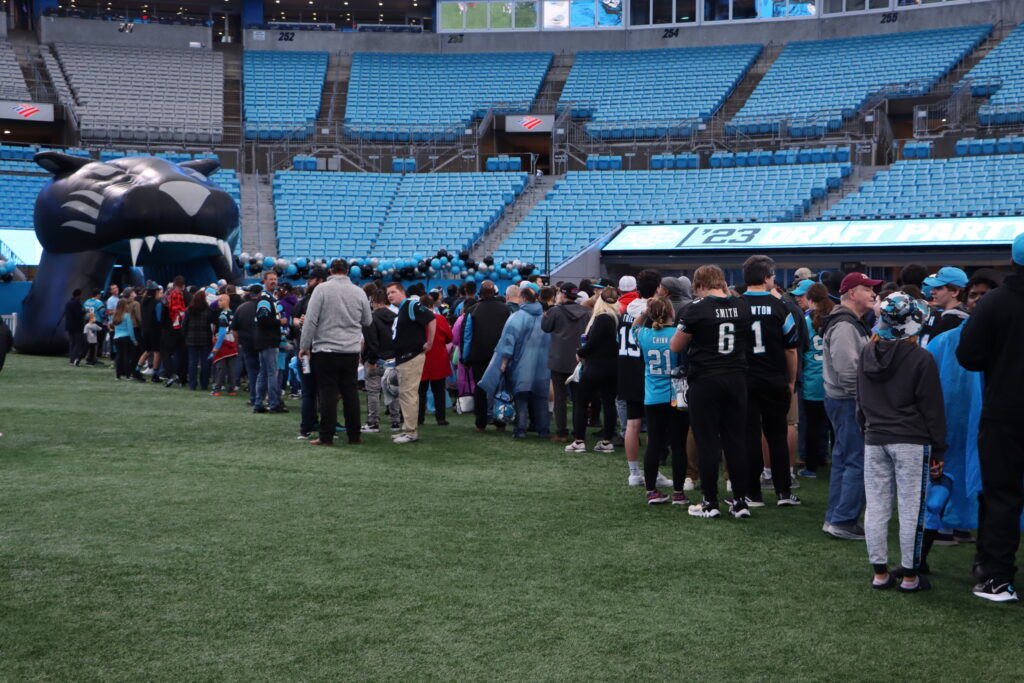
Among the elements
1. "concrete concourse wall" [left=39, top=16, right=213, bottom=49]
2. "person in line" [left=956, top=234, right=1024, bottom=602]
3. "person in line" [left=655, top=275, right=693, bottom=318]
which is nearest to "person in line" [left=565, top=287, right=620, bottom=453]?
"person in line" [left=655, top=275, right=693, bottom=318]

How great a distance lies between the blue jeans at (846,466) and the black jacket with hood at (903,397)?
1.14m

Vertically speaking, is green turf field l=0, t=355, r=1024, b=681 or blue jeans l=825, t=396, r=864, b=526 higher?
blue jeans l=825, t=396, r=864, b=526

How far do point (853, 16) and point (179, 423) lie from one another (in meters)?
33.9

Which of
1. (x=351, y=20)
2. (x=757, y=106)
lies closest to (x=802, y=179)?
(x=757, y=106)

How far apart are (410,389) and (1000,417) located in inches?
247

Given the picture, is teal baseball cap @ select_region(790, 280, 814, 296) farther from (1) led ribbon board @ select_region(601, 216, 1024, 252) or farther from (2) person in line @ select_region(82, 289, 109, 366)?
(1) led ribbon board @ select_region(601, 216, 1024, 252)

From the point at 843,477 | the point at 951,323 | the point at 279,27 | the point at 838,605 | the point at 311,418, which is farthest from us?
the point at 279,27

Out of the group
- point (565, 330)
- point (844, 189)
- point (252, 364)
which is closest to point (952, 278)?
point (565, 330)

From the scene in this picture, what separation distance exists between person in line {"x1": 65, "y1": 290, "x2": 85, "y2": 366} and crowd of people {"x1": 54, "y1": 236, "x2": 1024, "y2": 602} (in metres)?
6.65

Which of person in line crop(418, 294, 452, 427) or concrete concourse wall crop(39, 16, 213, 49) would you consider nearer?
person in line crop(418, 294, 452, 427)

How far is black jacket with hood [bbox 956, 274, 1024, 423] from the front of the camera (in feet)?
16.4

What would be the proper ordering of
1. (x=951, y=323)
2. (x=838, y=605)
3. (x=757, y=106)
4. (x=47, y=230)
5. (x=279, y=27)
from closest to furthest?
(x=838, y=605), (x=951, y=323), (x=47, y=230), (x=757, y=106), (x=279, y=27)

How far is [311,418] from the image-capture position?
10.4 meters

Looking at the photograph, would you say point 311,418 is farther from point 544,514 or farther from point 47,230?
point 47,230
